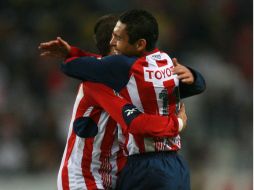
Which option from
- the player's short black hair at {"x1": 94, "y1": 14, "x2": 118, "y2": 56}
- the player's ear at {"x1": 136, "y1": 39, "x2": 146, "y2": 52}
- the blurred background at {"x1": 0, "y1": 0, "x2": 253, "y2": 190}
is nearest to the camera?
the player's ear at {"x1": 136, "y1": 39, "x2": 146, "y2": 52}

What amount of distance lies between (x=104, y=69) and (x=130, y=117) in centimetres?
26

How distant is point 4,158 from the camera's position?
29.4 feet

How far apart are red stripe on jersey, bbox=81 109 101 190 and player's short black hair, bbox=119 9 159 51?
44cm

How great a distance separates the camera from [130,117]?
4062 millimetres

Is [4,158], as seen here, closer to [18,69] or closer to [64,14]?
[18,69]

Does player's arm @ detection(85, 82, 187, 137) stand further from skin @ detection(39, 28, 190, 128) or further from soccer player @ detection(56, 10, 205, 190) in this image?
skin @ detection(39, 28, 190, 128)

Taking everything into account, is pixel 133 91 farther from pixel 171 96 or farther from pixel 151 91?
pixel 171 96

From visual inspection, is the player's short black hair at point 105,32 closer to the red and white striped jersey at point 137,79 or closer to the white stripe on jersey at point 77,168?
the red and white striped jersey at point 137,79

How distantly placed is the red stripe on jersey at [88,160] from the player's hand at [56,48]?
33 cm

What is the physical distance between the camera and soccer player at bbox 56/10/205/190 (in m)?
4.12

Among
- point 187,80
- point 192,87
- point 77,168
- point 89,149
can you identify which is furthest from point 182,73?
point 77,168

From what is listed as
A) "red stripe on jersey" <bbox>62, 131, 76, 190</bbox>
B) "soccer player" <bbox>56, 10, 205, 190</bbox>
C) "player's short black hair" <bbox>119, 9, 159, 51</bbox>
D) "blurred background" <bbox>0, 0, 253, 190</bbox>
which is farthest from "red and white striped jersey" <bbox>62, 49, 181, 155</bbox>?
"blurred background" <bbox>0, 0, 253, 190</bbox>

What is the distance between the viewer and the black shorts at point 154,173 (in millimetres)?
4164

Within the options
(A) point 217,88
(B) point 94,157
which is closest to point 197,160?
(A) point 217,88
